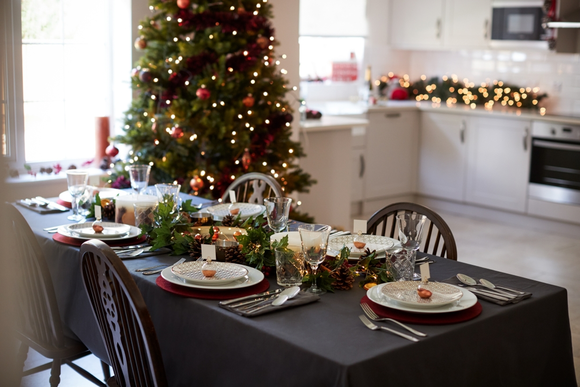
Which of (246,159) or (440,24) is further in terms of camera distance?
(440,24)

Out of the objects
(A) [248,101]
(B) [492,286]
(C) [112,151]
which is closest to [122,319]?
(B) [492,286]

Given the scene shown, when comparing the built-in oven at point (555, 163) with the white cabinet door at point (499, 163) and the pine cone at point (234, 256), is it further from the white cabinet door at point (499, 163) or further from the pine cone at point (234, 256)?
the pine cone at point (234, 256)

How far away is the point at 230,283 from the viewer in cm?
170

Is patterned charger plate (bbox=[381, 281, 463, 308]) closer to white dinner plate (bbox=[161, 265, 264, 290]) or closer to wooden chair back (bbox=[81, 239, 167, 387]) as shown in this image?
white dinner plate (bbox=[161, 265, 264, 290])

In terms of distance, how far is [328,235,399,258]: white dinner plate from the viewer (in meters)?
1.98

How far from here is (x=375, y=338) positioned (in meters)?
1.39

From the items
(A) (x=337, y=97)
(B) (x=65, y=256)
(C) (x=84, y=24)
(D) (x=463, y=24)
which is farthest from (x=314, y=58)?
(B) (x=65, y=256)

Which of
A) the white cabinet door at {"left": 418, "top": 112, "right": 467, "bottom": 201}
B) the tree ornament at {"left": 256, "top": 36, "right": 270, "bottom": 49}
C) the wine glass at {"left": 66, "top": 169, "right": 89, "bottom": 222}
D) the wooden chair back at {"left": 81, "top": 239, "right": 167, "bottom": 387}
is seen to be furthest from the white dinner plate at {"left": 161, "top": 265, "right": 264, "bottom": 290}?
the white cabinet door at {"left": 418, "top": 112, "right": 467, "bottom": 201}

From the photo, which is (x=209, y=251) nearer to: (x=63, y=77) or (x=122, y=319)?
(x=122, y=319)

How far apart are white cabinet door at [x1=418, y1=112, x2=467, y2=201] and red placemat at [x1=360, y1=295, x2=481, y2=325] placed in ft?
14.8

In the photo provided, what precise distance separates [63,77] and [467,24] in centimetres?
363

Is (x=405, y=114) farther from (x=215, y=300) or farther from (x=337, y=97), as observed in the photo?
(x=215, y=300)

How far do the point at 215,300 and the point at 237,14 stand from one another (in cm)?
223

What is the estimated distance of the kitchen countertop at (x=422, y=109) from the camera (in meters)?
5.30
